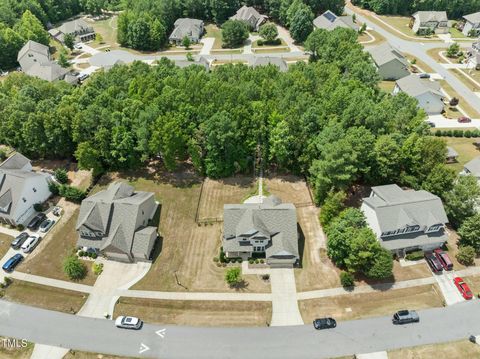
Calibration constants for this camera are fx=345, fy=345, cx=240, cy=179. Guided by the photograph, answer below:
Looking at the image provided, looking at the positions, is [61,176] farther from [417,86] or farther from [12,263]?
[417,86]

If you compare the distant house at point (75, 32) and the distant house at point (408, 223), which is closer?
the distant house at point (408, 223)

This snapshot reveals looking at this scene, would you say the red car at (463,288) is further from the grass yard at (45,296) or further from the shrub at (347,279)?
the grass yard at (45,296)

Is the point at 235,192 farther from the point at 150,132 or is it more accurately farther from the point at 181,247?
the point at 150,132

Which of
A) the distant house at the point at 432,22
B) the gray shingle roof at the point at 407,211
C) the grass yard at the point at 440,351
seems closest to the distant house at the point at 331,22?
the distant house at the point at 432,22

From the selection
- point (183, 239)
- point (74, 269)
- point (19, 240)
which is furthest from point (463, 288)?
point (19, 240)

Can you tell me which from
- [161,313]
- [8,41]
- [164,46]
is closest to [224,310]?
[161,313]

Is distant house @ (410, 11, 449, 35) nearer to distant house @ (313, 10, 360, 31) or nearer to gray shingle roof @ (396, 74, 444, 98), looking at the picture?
distant house @ (313, 10, 360, 31)
